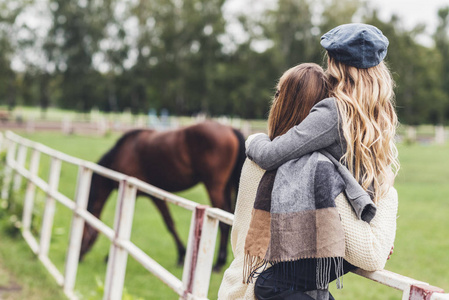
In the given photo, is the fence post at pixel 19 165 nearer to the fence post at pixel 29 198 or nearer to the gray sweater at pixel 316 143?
the fence post at pixel 29 198

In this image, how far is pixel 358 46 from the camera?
1433 millimetres

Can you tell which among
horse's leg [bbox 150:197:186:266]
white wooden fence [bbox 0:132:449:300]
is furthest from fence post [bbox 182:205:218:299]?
horse's leg [bbox 150:197:186:266]

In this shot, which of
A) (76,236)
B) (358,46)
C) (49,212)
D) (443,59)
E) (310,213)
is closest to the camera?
(310,213)

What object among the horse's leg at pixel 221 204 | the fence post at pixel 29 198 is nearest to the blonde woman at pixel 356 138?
the horse's leg at pixel 221 204

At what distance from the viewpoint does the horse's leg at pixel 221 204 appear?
16.5 ft

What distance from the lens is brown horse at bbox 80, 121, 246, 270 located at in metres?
5.51

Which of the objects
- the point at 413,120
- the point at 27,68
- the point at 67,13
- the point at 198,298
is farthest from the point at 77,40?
the point at 198,298

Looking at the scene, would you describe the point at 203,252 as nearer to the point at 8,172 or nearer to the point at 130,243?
the point at 130,243

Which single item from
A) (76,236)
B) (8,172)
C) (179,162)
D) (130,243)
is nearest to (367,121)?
(130,243)

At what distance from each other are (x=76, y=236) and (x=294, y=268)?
109 inches

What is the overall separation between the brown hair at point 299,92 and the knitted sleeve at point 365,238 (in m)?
0.30

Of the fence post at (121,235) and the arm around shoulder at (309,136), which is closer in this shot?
the arm around shoulder at (309,136)

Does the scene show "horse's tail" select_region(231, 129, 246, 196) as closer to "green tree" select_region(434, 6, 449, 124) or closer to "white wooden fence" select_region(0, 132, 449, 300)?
"white wooden fence" select_region(0, 132, 449, 300)

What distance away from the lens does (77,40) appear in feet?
119
